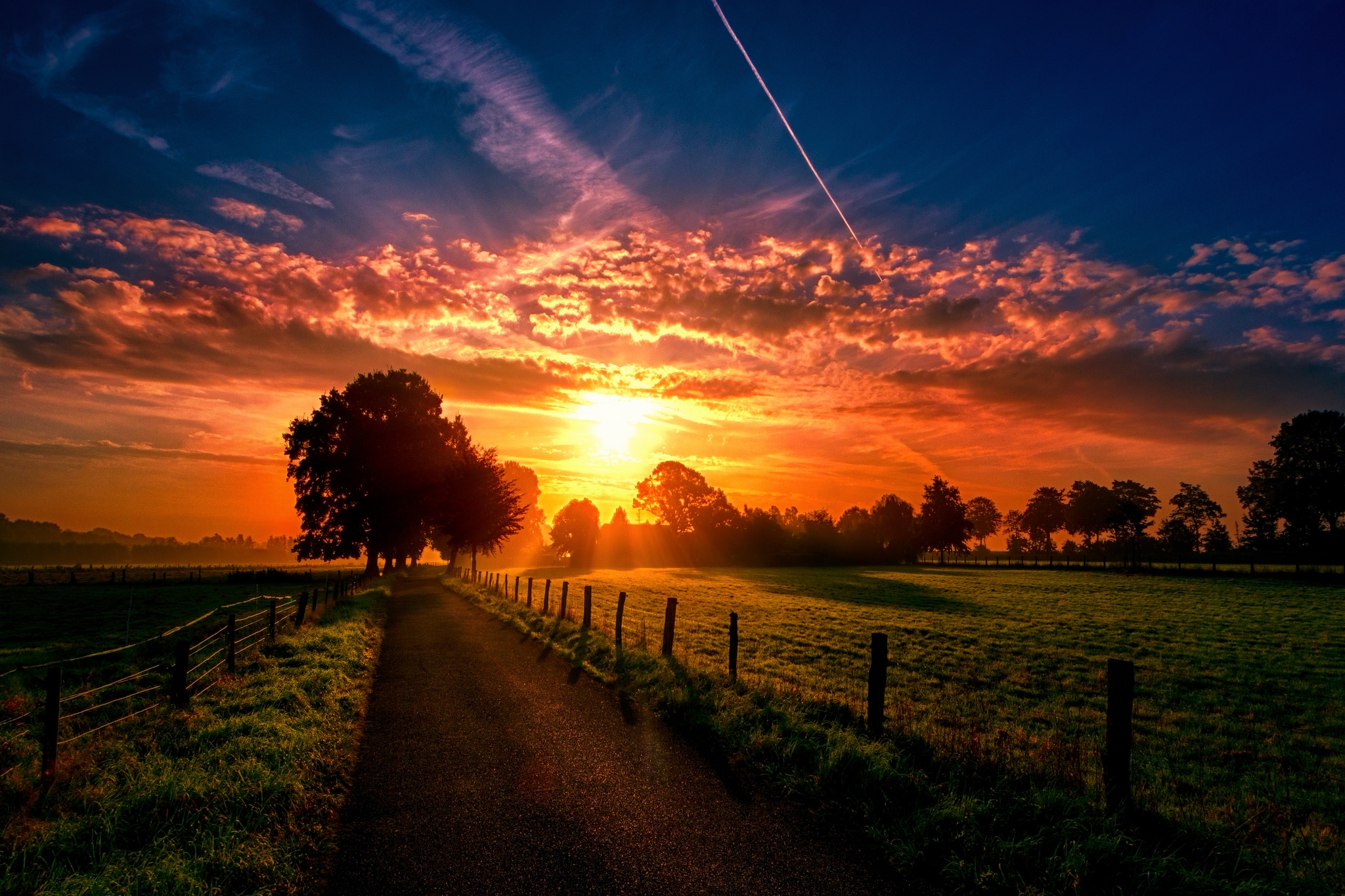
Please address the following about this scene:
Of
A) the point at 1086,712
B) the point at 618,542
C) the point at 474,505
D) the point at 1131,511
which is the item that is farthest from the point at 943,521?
the point at 1086,712

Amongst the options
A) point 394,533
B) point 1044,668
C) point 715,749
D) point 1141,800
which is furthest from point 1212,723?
point 394,533

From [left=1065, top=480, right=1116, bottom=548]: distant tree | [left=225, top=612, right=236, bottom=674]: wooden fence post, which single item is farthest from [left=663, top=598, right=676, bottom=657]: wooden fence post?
[left=1065, top=480, right=1116, bottom=548]: distant tree

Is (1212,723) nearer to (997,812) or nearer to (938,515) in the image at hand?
(997,812)

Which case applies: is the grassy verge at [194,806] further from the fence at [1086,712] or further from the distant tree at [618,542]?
the distant tree at [618,542]

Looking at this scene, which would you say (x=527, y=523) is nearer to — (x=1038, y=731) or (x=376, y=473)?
(x=376, y=473)

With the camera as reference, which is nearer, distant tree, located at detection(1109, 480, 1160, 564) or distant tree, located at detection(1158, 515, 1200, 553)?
distant tree, located at detection(1109, 480, 1160, 564)

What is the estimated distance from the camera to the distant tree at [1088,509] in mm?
124500

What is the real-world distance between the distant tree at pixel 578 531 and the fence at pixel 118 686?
6906 centimetres

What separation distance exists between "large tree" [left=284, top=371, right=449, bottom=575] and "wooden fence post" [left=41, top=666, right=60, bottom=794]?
42961 mm

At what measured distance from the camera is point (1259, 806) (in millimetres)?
7371

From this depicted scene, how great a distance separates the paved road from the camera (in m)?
4.89

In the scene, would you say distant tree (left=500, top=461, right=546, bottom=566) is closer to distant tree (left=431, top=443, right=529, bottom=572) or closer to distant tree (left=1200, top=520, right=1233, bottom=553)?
distant tree (left=431, top=443, right=529, bottom=572)

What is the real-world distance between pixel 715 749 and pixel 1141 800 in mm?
4672

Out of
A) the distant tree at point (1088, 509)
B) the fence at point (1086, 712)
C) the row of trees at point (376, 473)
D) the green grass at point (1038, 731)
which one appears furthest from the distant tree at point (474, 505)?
the distant tree at point (1088, 509)
